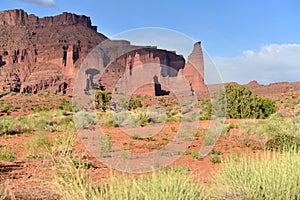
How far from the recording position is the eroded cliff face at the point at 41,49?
335 feet

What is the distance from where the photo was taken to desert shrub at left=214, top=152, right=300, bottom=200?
4652mm

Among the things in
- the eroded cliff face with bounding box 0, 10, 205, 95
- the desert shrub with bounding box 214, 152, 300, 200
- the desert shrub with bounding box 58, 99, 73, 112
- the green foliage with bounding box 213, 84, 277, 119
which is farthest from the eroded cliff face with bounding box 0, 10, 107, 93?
the desert shrub with bounding box 214, 152, 300, 200

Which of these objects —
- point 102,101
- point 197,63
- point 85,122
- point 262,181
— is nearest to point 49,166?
point 262,181

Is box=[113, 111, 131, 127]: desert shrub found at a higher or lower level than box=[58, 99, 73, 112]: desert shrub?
lower

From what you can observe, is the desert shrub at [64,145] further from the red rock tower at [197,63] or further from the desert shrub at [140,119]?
the desert shrub at [140,119]

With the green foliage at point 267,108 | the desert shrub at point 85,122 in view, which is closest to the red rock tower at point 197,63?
the desert shrub at point 85,122

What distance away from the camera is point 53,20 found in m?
128

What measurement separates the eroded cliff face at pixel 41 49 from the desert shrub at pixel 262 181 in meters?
95.0

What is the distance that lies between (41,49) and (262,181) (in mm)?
118752

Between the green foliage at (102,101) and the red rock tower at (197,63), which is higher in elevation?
the red rock tower at (197,63)

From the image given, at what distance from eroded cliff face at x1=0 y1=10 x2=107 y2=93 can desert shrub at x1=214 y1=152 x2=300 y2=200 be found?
3742 inches

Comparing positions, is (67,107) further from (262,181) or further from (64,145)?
(262,181)

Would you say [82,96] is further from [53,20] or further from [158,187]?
[53,20]

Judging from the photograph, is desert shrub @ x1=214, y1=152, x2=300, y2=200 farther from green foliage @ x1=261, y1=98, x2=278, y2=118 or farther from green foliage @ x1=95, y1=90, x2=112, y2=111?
green foliage @ x1=95, y1=90, x2=112, y2=111
